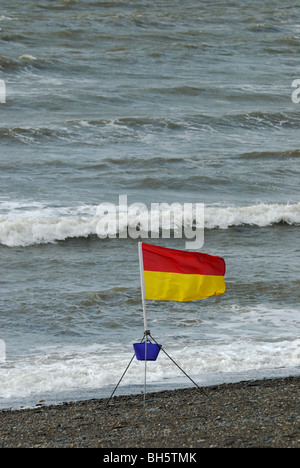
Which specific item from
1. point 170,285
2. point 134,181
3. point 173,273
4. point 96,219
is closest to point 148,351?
point 170,285

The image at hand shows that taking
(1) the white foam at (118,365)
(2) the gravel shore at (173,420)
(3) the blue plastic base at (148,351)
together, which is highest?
(3) the blue plastic base at (148,351)

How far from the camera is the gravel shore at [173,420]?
7.14 m

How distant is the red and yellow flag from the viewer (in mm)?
8266

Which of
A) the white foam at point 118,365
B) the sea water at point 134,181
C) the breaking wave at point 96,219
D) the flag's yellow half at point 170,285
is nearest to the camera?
the flag's yellow half at point 170,285

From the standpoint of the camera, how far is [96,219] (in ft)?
57.8

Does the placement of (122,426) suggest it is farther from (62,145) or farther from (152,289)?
(62,145)

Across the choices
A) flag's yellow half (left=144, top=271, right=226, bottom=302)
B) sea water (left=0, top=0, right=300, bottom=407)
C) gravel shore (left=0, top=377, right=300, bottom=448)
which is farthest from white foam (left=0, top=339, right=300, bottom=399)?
flag's yellow half (left=144, top=271, right=226, bottom=302)

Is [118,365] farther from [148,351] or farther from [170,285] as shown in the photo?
[170,285]

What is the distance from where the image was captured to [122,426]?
7742mm

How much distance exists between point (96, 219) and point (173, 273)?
31.2 ft

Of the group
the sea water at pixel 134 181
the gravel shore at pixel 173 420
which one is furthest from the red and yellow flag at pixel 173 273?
the sea water at pixel 134 181

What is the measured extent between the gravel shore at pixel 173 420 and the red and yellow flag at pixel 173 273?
4.14 ft

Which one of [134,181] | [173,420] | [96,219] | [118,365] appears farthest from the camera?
[134,181]

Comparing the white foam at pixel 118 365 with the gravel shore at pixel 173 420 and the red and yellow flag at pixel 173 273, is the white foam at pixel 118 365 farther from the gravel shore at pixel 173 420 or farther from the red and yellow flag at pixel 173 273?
the red and yellow flag at pixel 173 273
